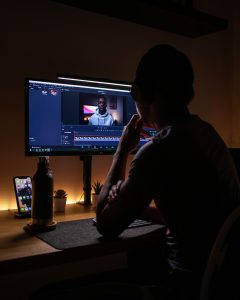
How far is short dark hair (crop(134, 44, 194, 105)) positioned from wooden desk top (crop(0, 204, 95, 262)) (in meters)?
0.58

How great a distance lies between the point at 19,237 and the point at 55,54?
3.47 ft

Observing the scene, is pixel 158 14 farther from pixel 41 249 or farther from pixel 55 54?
pixel 41 249

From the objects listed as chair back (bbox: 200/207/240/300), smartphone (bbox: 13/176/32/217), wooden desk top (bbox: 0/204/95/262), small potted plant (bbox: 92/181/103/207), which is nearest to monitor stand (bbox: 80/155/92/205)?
small potted plant (bbox: 92/181/103/207)

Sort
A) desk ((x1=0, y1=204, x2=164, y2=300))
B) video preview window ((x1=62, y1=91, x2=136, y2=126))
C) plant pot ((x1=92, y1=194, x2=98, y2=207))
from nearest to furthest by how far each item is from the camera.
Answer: desk ((x1=0, y1=204, x2=164, y2=300)), video preview window ((x1=62, y1=91, x2=136, y2=126)), plant pot ((x1=92, y1=194, x2=98, y2=207))

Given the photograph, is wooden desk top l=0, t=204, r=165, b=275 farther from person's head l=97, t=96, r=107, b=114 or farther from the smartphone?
person's head l=97, t=96, r=107, b=114

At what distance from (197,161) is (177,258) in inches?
10.9

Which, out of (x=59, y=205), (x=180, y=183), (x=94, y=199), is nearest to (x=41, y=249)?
(x=180, y=183)

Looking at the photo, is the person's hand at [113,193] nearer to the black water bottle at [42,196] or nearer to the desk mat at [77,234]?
the desk mat at [77,234]

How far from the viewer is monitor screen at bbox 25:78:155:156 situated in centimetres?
180

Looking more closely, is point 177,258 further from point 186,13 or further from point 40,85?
point 186,13

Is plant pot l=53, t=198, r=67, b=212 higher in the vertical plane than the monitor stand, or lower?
lower

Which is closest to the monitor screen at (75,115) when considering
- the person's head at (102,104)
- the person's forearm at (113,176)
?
the person's head at (102,104)

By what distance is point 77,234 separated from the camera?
141 centimetres

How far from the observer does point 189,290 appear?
1.06m
